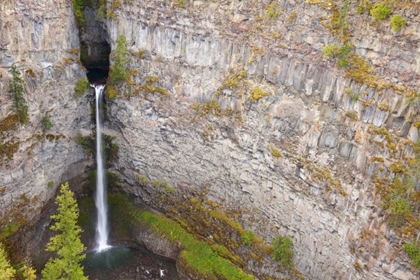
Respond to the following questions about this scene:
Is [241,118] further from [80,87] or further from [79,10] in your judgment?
[79,10]

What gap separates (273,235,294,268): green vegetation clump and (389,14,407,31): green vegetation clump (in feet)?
41.2

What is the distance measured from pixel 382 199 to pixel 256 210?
26.6 feet

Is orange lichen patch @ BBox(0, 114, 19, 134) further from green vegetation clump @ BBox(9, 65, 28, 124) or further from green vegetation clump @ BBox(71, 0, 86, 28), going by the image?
green vegetation clump @ BBox(71, 0, 86, 28)

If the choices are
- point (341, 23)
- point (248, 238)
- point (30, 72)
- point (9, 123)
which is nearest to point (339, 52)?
point (341, 23)

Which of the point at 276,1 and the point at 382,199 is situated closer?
the point at 382,199

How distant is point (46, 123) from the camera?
2680 cm

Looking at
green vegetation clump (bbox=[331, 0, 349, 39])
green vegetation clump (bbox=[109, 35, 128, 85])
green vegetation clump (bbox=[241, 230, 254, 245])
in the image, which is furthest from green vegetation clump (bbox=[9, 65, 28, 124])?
green vegetation clump (bbox=[331, 0, 349, 39])

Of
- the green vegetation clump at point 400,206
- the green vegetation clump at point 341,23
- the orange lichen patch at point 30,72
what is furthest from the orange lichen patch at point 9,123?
the green vegetation clump at point 400,206

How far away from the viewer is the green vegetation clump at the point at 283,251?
80.5 ft

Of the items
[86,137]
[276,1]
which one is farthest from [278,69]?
[86,137]

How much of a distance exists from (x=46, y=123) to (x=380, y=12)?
19.8m

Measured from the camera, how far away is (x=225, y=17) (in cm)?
2462

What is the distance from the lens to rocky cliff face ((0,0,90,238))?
24281 millimetres

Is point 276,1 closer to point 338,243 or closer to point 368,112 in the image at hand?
point 368,112
